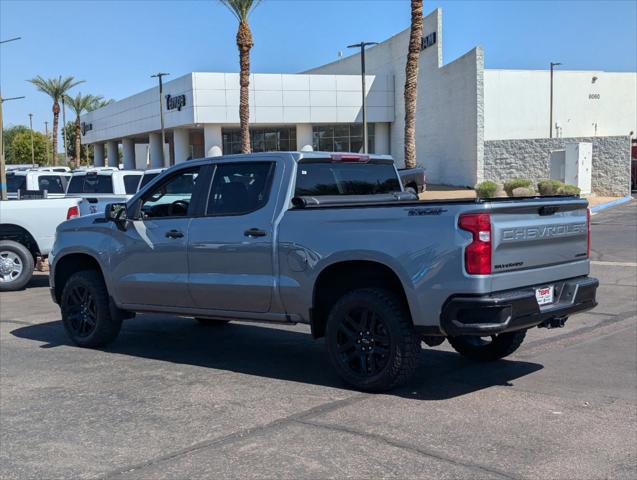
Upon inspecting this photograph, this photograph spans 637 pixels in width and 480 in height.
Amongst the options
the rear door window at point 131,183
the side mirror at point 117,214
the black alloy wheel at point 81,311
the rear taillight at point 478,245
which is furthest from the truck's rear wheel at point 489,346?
the rear door window at point 131,183

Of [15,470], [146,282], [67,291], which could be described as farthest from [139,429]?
[67,291]

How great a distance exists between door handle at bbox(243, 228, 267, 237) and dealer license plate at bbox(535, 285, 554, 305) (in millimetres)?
2413

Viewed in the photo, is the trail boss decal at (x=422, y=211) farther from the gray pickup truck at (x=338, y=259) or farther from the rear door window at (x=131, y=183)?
the rear door window at (x=131, y=183)

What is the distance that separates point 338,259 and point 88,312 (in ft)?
11.6

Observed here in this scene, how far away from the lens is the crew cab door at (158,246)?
7438 mm

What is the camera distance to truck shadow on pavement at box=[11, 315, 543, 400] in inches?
264

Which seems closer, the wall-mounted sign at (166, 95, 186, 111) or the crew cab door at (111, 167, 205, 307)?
the crew cab door at (111, 167, 205, 307)

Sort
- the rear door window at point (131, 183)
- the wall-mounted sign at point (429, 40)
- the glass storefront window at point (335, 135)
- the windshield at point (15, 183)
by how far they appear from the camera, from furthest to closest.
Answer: the glass storefront window at point (335, 135) < the wall-mounted sign at point (429, 40) < the windshield at point (15, 183) < the rear door window at point (131, 183)

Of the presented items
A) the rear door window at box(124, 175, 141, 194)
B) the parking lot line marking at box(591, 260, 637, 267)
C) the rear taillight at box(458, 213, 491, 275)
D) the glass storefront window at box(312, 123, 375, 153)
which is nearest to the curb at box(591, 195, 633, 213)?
the parking lot line marking at box(591, 260, 637, 267)

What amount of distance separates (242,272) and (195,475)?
8.55ft

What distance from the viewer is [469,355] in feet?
24.8

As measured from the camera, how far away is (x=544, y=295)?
602cm

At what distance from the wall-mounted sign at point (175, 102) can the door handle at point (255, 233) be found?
4479 cm

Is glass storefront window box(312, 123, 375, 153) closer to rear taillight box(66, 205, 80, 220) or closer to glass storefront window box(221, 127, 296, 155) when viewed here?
glass storefront window box(221, 127, 296, 155)
